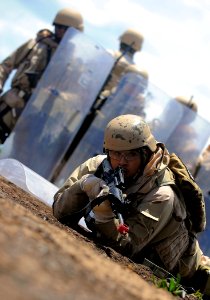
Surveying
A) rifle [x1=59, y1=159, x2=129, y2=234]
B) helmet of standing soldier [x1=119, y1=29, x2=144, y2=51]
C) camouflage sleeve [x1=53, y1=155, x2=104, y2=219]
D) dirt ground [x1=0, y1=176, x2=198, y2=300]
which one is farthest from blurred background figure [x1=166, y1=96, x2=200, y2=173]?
dirt ground [x1=0, y1=176, x2=198, y2=300]

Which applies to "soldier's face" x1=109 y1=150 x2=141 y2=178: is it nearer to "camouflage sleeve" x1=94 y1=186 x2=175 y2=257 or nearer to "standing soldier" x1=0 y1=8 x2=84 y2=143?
"camouflage sleeve" x1=94 y1=186 x2=175 y2=257

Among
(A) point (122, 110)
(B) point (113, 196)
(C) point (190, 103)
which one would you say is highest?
(C) point (190, 103)

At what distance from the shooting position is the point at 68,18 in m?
10.5

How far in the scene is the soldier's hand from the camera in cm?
401

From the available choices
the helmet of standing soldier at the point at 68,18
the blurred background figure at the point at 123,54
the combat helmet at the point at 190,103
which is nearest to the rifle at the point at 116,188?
the blurred background figure at the point at 123,54

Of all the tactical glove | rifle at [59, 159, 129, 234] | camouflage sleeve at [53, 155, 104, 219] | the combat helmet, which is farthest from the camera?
the combat helmet

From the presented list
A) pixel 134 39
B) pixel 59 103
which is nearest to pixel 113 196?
pixel 59 103

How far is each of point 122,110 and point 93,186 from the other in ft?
18.7

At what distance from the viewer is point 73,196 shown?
4516mm

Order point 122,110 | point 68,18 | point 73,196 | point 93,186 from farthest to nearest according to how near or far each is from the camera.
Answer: point 68,18, point 122,110, point 73,196, point 93,186

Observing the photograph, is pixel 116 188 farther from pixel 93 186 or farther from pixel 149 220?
pixel 149 220

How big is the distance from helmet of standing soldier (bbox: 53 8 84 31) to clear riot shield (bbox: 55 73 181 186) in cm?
147

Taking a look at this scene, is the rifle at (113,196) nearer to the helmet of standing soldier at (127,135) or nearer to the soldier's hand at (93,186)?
the soldier's hand at (93,186)

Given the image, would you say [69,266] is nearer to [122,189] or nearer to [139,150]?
[122,189]
